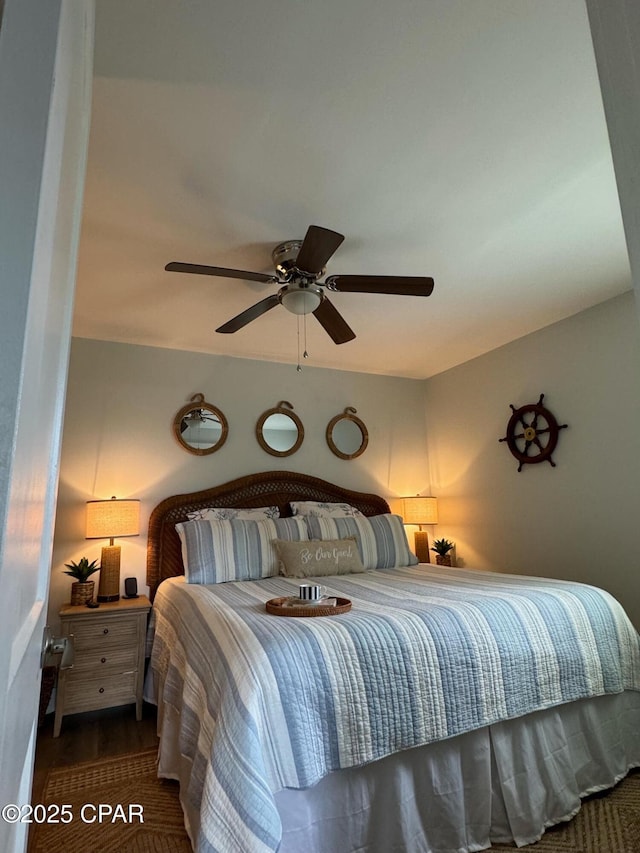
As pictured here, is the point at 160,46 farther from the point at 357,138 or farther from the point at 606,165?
the point at 606,165

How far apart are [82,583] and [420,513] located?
9.01 feet

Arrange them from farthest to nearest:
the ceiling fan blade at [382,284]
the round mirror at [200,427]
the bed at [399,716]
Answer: the round mirror at [200,427]
the ceiling fan blade at [382,284]
the bed at [399,716]

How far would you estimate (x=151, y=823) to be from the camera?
5.91ft

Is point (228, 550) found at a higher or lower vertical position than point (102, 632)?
higher

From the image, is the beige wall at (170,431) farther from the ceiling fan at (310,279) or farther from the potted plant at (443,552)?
the ceiling fan at (310,279)

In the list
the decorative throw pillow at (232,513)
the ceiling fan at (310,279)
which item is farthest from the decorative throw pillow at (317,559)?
the ceiling fan at (310,279)

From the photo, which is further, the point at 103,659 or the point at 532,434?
the point at 532,434

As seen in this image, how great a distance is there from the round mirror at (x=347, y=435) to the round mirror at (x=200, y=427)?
98 centimetres

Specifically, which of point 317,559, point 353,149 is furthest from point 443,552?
point 353,149

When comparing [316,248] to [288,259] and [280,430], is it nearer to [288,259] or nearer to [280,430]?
[288,259]

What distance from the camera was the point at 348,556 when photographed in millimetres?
3070

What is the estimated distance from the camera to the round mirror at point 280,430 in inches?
151

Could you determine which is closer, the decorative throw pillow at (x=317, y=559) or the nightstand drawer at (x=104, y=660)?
the nightstand drawer at (x=104, y=660)

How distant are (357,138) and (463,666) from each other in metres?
2.01
